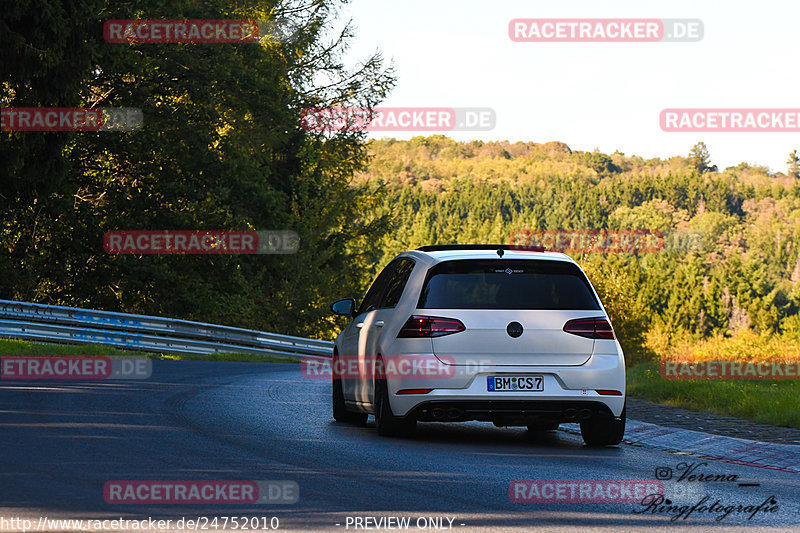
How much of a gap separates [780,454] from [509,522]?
4290mm

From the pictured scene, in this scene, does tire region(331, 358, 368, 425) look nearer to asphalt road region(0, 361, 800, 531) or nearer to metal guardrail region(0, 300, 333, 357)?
asphalt road region(0, 361, 800, 531)

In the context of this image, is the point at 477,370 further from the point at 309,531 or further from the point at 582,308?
the point at 309,531

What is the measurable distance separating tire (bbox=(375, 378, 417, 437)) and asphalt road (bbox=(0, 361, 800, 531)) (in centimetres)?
18

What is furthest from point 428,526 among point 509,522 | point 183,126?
point 183,126

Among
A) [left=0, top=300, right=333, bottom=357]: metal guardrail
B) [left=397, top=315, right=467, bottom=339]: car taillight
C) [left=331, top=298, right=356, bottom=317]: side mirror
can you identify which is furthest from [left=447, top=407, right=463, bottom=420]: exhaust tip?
[left=0, top=300, right=333, bottom=357]: metal guardrail

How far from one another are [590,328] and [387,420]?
1988 mm

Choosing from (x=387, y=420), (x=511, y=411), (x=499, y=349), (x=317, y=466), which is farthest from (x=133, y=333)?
(x=317, y=466)

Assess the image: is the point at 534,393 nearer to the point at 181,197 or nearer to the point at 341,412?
Answer: the point at 341,412

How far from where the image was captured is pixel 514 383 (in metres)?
10.1

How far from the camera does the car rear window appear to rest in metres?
10.4

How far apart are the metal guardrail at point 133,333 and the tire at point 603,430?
50.6 ft

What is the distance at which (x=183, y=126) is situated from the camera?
3622cm

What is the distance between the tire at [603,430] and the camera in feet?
34.2

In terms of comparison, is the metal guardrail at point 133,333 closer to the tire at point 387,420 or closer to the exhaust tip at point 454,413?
the tire at point 387,420
